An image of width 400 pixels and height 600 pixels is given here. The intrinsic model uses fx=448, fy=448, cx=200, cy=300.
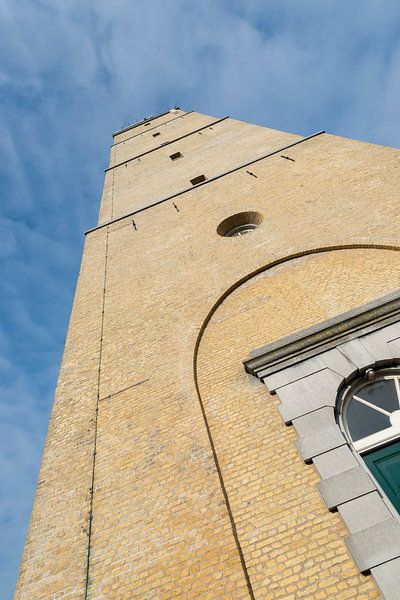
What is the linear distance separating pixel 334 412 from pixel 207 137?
511 inches

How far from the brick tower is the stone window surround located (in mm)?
16

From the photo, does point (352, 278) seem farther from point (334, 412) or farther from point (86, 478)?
point (86, 478)

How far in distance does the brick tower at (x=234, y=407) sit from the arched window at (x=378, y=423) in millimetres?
42

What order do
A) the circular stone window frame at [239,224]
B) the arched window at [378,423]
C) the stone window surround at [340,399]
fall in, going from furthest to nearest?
the circular stone window frame at [239,224] < the arched window at [378,423] < the stone window surround at [340,399]

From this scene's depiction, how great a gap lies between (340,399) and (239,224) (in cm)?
534

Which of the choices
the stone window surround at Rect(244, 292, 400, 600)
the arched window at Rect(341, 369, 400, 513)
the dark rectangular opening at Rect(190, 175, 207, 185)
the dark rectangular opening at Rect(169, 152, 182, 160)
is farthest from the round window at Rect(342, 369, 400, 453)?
the dark rectangular opening at Rect(169, 152, 182, 160)

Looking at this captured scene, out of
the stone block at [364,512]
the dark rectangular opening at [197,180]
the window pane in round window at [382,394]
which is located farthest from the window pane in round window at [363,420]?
the dark rectangular opening at [197,180]

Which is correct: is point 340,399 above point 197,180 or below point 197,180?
below

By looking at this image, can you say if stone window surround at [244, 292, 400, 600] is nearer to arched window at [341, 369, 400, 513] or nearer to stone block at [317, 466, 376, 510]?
stone block at [317, 466, 376, 510]

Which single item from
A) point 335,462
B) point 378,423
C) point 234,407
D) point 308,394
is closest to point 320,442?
point 335,462

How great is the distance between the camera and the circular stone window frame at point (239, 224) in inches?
369

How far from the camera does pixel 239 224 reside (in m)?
9.66

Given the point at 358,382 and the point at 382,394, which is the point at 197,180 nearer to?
the point at 358,382

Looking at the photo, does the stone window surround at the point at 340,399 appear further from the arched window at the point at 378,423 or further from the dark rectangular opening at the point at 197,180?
the dark rectangular opening at the point at 197,180
